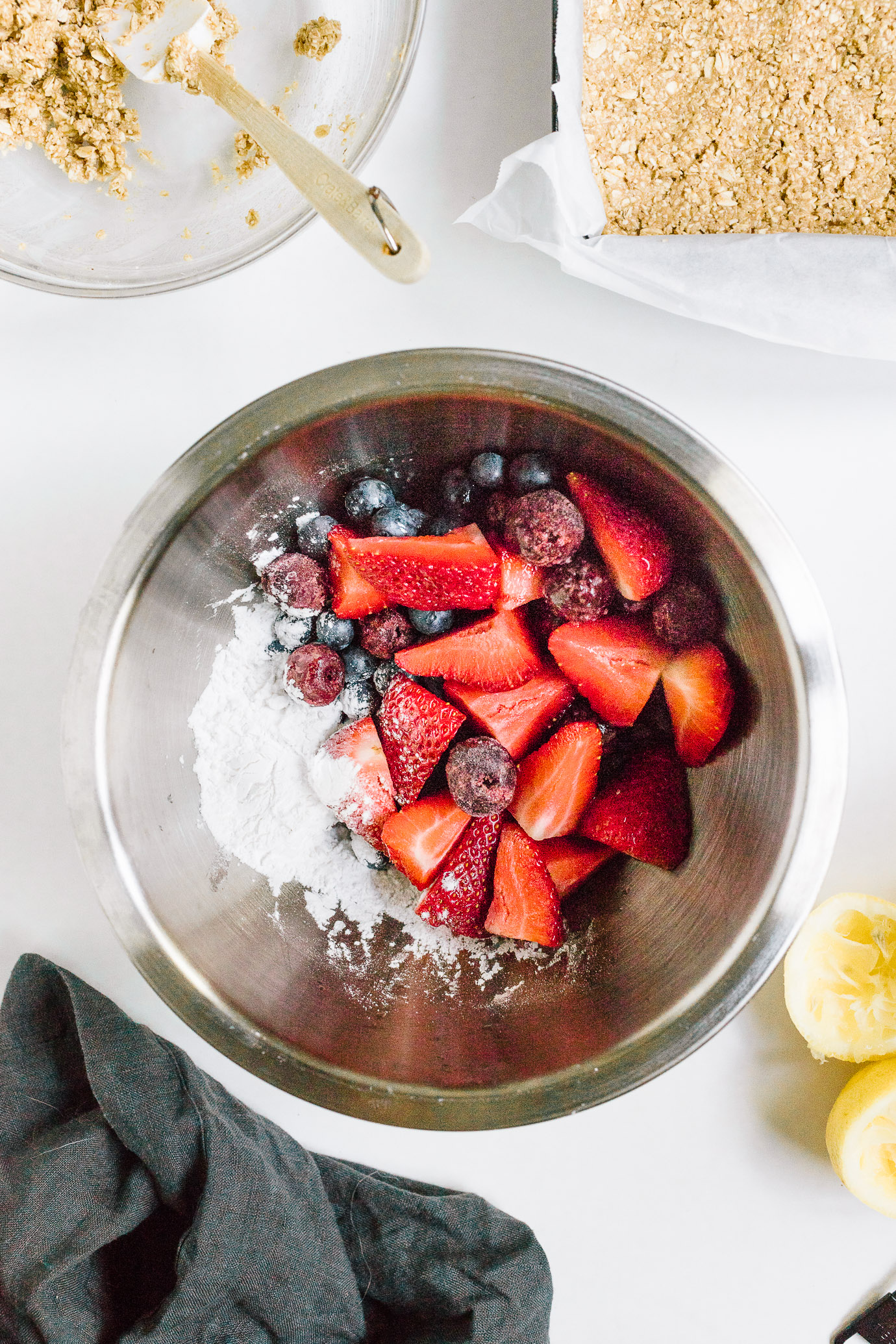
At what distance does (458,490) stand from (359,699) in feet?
0.87

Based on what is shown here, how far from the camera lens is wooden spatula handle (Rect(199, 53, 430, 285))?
83cm

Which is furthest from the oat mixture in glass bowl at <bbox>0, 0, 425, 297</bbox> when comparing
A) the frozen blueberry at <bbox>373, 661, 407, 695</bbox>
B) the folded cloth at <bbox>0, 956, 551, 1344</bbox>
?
the folded cloth at <bbox>0, 956, 551, 1344</bbox>

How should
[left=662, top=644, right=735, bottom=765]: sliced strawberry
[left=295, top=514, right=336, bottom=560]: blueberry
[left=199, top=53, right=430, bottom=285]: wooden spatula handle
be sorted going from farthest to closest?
[left=295, top=514, right=336, bottom=560]: blueberry → [left=662, top=644, right=735, bottom=765]: sliced strawberry → [left=199, top=53, right=430, bottom=285]: wooden spatula handle

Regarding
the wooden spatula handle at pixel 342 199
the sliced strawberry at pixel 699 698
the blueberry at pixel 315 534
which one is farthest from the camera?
the blueberry at pixel 315 534

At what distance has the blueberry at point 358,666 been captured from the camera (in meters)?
1.07

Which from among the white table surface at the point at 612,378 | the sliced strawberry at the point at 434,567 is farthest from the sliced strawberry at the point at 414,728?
the white table surface at the point at 612,378

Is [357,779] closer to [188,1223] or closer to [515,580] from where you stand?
[515,580]

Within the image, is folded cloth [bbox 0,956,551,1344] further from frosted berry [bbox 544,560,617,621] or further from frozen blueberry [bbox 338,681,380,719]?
frosted berry [bbox 544,560,617,621]

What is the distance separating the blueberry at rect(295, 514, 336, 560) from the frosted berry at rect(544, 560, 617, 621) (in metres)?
0.26

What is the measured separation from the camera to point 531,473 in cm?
98

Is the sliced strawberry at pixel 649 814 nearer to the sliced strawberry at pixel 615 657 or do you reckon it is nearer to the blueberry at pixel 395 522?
the sliced strawberry at pixel 615 657

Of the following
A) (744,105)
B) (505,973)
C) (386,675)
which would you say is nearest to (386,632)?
(386,675)

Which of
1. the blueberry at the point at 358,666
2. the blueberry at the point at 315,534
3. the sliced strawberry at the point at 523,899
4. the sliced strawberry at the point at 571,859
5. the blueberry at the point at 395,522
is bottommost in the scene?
the sliced strawberry at the point at 523,899

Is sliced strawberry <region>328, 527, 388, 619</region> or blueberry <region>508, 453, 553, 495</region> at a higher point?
blueberry <region>508, 453, 553, 495</region>
